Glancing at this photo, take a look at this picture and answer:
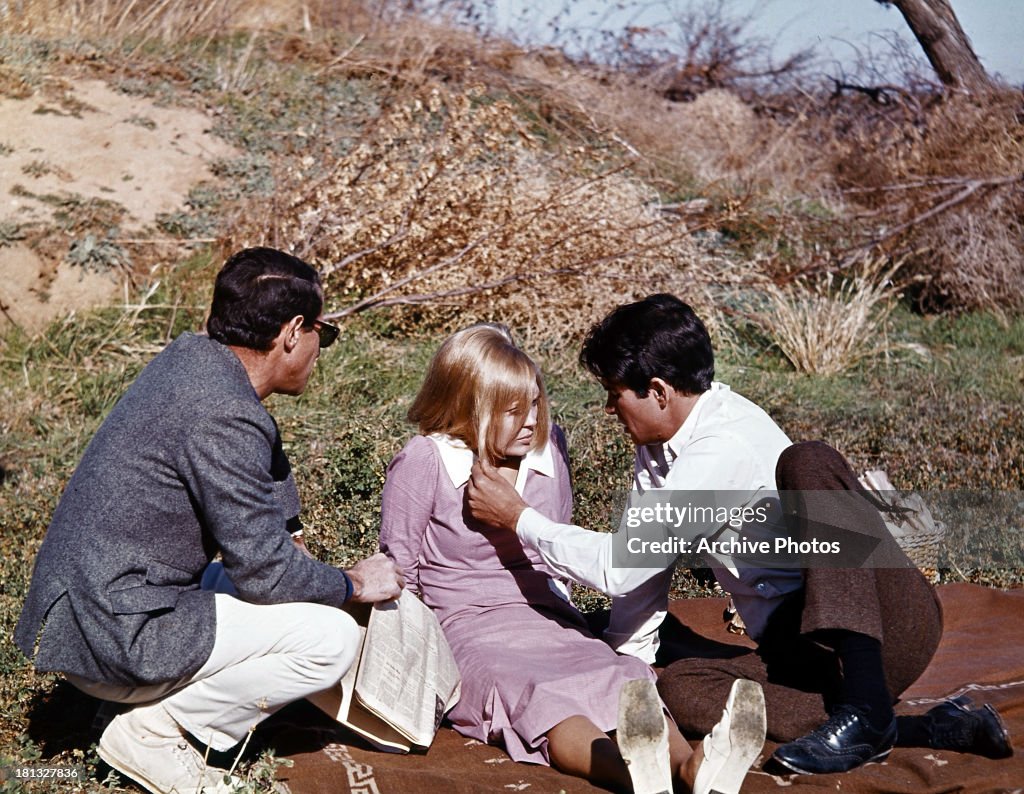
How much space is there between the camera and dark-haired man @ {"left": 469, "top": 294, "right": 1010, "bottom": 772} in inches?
122

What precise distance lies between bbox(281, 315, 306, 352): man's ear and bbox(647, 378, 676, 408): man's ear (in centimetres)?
103

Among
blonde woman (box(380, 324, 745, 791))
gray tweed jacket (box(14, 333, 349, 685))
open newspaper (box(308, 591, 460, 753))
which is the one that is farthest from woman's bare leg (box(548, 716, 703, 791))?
gray tweed jacket (box(14, 333, 349, 685))

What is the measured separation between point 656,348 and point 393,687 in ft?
3.98

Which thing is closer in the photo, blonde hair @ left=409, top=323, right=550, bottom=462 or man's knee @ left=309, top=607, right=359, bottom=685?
man's knee @ left=309, top=607, right=359, bottom=685

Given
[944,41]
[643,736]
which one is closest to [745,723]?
[643,736]

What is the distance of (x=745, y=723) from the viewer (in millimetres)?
2697

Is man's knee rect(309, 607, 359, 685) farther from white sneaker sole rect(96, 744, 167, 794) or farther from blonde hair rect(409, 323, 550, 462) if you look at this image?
blonde hair rect(409, 323, 550, 462)

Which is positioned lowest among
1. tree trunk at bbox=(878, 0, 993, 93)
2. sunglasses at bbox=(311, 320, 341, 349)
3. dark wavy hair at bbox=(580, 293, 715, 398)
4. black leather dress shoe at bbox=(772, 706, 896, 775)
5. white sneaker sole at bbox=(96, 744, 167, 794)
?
white sneaker sole at bbox=(96, 744, 167, 794)

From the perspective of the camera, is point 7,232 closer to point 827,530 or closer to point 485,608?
point 485,608

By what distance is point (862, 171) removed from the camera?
39.1 feet

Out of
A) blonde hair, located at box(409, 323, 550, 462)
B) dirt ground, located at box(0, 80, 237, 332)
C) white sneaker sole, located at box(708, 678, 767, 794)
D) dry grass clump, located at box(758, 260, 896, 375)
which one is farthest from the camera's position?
dry grass clump, located at box(758, 260, 896, 375)

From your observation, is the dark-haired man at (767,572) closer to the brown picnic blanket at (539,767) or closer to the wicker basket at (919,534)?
the brown picnic blanket at (539,767)

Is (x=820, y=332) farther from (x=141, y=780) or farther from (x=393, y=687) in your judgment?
(x=141, y=780)

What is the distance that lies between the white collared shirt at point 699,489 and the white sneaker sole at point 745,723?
61 centimetres
